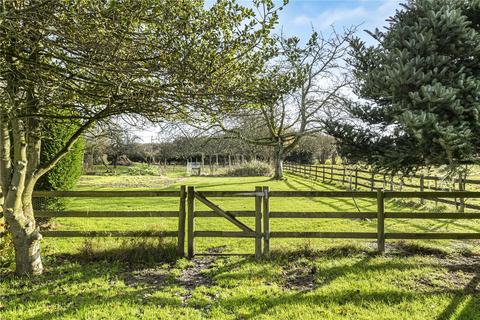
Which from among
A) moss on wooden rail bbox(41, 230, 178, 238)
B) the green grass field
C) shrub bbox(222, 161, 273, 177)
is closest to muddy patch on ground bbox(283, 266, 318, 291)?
the green grass field

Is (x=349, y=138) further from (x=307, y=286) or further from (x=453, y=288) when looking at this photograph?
(x=453, y=288)

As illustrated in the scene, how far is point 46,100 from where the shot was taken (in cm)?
416

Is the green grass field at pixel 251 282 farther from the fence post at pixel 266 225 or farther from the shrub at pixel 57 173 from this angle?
the shrub at pixel 57 173

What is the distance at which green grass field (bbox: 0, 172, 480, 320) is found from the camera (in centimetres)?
361

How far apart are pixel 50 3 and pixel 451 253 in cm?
674

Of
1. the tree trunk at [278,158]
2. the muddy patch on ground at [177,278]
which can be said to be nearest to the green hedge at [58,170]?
the muddy patch on ground at [177,278]

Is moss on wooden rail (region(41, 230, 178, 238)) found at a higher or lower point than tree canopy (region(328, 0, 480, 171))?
lower

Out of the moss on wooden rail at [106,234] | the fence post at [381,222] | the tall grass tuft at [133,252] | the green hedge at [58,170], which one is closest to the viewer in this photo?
the tall grass tuft at [133,252]

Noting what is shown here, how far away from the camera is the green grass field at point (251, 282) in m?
3.61

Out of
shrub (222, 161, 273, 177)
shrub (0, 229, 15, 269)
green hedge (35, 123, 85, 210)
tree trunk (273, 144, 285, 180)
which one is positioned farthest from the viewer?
shrub (222, 161, 273, 177)

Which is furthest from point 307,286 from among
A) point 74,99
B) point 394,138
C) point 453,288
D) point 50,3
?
point 50,3

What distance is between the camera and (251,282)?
14.5ft

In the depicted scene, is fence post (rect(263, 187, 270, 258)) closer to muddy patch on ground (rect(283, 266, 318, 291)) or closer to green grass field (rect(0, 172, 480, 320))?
green grass field (rect(0, 172, 480, 320))

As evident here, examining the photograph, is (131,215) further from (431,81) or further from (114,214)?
(431,81)
